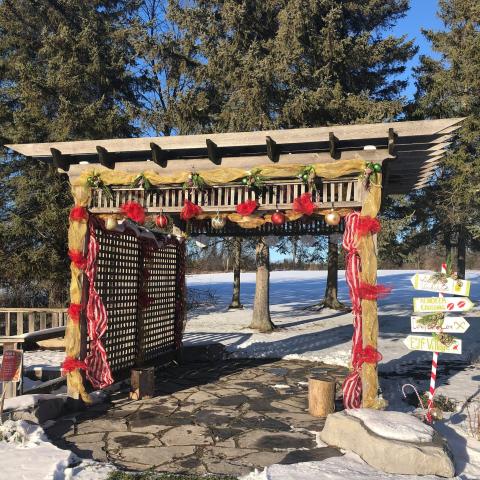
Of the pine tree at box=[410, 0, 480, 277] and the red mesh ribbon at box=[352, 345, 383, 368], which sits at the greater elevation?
the pine tree at box=[410, 0, 480, 277]

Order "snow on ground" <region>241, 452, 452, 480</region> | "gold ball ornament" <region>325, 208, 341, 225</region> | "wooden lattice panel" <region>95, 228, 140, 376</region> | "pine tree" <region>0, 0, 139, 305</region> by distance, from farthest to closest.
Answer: "pine tree" <region>0, 0, 139, 305</region>
"wooden lattice panel" <region>95, 228, 140, 376</region>
"gold ball ornament" <region>325, 208, 341, 225</region>
"snow on ground" <region>241, 452, 452, 480</region>

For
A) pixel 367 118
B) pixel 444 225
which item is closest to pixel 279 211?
pixel 367 118

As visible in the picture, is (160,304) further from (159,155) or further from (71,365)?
(159,155)

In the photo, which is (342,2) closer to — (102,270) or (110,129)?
(110,129)

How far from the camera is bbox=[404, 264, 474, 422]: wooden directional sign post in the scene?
19.0ft

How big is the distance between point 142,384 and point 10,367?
205cm

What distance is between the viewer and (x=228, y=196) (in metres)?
7.13

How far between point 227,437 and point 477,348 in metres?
9.31

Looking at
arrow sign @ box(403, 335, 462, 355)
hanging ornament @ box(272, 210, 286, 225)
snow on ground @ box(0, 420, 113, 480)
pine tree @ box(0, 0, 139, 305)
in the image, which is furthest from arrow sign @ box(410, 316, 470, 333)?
pine tree @ box(0, 0, 139, 305)

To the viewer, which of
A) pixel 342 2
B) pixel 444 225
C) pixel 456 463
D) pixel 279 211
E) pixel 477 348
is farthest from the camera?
pixel 444 225

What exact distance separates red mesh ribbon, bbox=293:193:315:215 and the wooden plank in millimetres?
750

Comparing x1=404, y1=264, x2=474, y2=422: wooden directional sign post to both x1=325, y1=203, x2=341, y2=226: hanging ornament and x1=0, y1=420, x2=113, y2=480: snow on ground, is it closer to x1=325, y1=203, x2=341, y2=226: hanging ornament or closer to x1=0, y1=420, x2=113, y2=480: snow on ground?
x1=325, y1=203, x2=341, y2=226: hanging ornament

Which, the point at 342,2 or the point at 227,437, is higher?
the point at 342,2

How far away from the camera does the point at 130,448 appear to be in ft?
16.9
